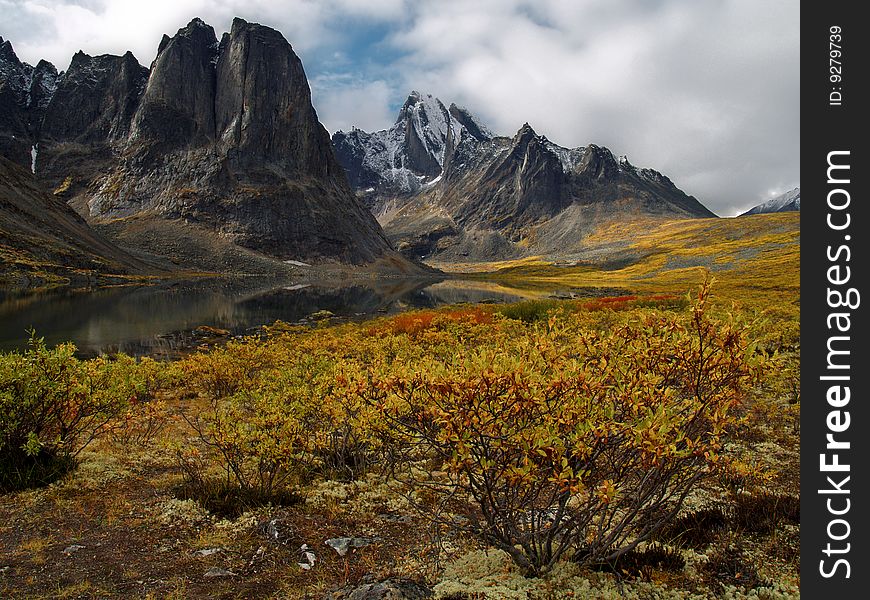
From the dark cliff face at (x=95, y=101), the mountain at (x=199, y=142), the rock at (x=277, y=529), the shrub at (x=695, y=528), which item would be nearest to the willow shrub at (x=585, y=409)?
the shrub at (x=695, y=528)

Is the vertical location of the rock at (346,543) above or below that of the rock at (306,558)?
below

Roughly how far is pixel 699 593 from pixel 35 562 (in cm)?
779

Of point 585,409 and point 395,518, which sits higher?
point 585,409

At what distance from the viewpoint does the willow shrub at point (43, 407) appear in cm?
765

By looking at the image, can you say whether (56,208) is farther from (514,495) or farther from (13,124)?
(514,495)

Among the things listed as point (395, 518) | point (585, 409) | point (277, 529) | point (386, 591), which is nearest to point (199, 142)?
point (277, 529)

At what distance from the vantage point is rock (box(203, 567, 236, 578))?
564cm

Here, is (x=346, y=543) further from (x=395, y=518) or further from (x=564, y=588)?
(x=564, y=588)

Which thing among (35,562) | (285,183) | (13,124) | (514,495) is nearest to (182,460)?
(35,562)

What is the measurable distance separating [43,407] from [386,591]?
725 cm

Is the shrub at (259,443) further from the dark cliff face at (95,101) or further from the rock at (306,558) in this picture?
the dark cliff face at (95,101)

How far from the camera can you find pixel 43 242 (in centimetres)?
8594

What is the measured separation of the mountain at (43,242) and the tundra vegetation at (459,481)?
82127 millimetres

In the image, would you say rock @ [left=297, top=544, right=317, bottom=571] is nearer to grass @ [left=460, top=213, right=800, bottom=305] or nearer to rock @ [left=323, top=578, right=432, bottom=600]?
rock @ [left=323, top=578, right=432, bottom=600]
